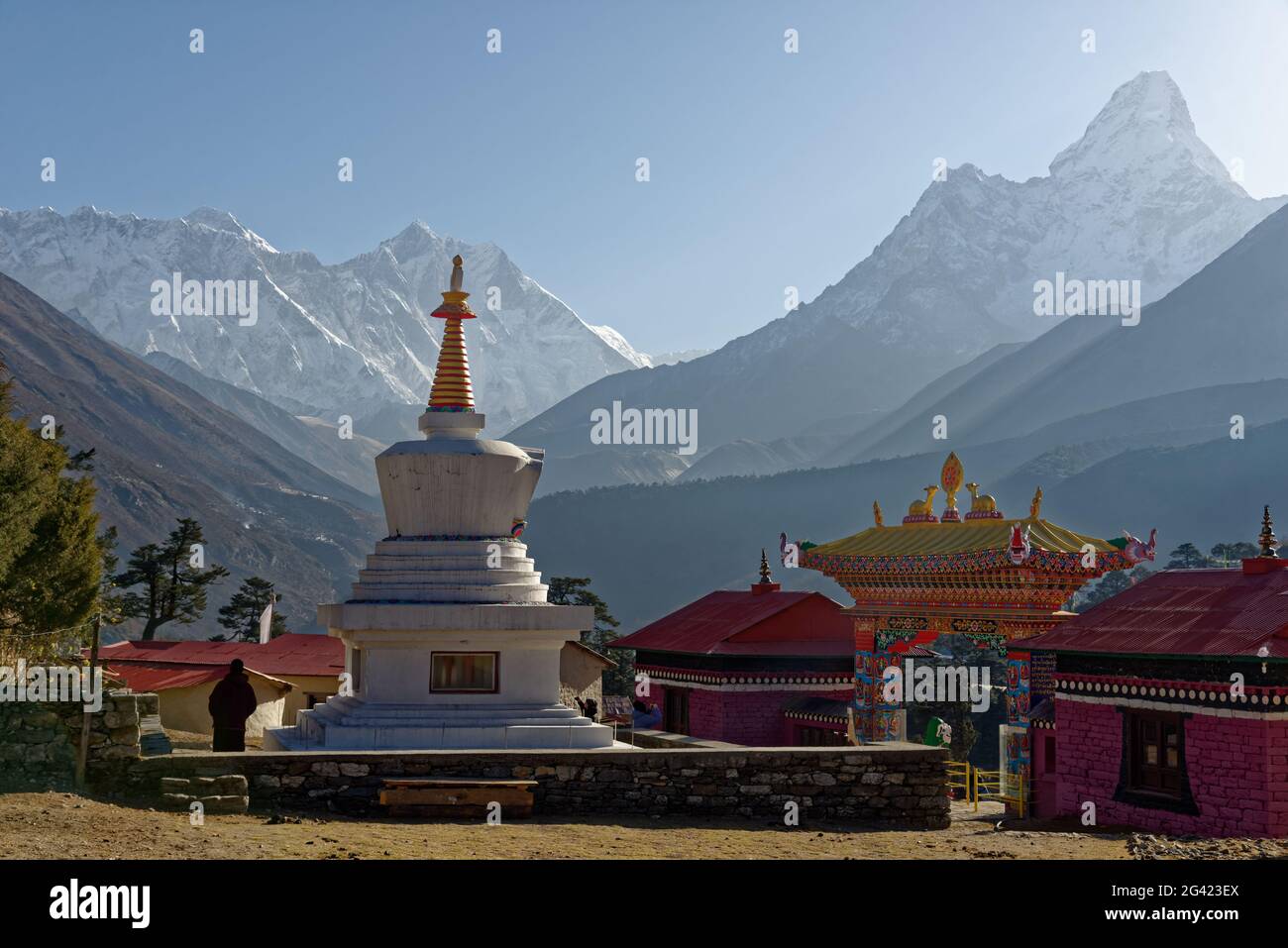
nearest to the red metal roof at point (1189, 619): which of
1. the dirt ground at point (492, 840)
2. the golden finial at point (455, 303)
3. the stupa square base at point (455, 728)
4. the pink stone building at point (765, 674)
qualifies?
the dirt ground at point (492, 840)

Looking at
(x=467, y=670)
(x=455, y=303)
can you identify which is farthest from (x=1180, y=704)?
(x=455, y=303)

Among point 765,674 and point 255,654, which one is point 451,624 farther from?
point 255,654

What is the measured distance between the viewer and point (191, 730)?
106ft

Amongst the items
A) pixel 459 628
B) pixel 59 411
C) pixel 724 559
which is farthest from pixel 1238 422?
pixel 59 411

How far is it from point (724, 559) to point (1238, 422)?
519ft

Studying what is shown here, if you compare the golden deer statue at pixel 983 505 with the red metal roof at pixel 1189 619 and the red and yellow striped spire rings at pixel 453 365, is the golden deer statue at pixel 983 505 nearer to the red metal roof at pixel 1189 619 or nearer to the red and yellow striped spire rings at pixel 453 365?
the red metal roof at pixel 1189 619

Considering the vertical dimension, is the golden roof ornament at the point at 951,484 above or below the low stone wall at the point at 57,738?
above

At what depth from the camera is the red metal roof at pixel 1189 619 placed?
17.5 metres

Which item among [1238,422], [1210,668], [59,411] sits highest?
[59,411]

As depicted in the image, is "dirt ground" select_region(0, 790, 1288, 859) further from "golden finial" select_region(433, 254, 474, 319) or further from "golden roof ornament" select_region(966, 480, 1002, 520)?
"golden roof ornament" select_region(966, 480, 1002, 520)

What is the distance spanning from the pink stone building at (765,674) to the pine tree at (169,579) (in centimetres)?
2792
